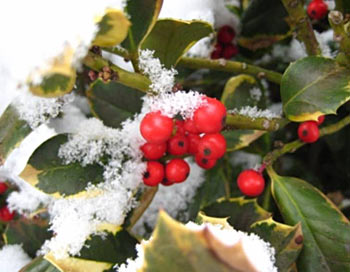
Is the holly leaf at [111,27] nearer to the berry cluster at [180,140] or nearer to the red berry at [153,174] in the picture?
the berry cluster at [180,140]

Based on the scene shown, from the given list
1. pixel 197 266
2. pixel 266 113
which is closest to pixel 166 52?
pixel 266 113

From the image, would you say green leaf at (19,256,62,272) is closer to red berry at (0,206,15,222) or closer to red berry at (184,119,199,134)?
red berry at (0,206,15,222)

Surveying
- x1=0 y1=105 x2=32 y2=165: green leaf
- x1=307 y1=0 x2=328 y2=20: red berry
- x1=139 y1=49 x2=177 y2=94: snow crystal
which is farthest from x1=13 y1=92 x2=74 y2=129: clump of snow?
x1=307 y1=0 x2=328 y2=20: red berry

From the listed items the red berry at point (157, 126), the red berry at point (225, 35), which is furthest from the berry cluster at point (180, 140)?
the red berry at point (225, 35)

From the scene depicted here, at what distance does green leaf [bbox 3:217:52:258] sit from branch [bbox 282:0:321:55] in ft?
3.02

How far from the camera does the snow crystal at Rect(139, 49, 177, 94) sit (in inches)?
33.9

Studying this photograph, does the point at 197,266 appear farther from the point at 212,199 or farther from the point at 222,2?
the point at 222,2

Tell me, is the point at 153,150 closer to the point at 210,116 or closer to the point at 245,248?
the point at 210,116

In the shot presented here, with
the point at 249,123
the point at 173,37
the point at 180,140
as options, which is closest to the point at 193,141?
the point at 180,140

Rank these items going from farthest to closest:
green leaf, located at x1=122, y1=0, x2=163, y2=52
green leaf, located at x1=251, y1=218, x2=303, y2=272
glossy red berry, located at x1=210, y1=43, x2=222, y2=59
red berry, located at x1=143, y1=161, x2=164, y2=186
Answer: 1. glossy red berry, located at x1=210, y1=43, x2=222, y2=59
2. red berry, located at x1=143, y1=161, x2=164, y2=186
3. green leaf, located at x1=251, y1=218, x2=303, y2=272
4. green leaf, located at x1=122, y1=0, x2=163, y2=52

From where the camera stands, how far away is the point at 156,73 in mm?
875

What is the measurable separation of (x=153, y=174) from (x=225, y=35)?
2.03 feet

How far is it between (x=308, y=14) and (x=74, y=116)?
2.49 feet

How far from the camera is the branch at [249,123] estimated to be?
961 mm
